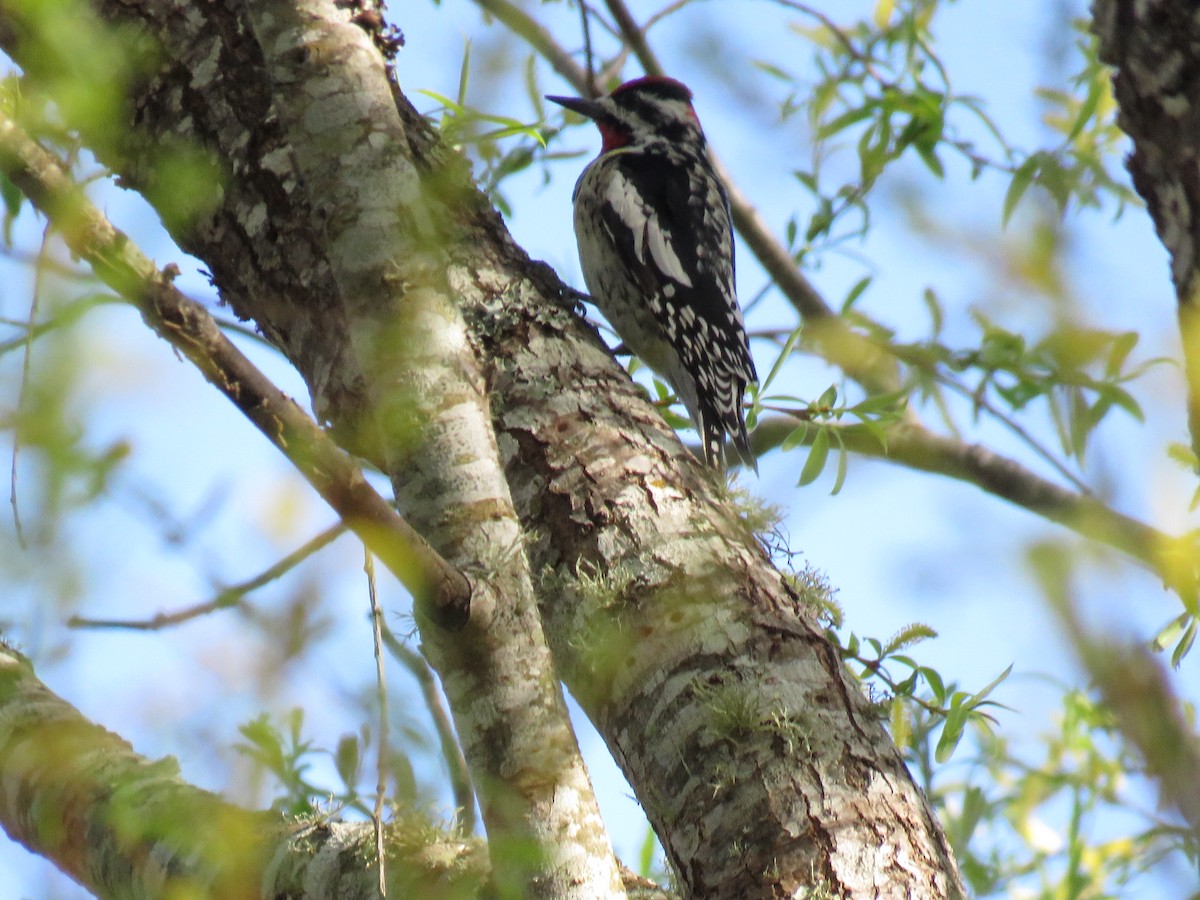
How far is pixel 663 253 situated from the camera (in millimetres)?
4410

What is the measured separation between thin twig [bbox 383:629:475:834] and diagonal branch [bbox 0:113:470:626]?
726mm

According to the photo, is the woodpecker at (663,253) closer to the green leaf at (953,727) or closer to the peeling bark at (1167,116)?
the green leaf at (953,727)

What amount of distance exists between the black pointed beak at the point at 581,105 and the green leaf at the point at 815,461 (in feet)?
7.31

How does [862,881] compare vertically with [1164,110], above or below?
below

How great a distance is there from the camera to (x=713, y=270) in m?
4.55

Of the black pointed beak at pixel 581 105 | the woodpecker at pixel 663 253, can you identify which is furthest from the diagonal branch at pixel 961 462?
the black pointed beak at pixel 581 105

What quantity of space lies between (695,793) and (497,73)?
3.44 feet

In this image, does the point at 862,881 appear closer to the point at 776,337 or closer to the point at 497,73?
the point at 497,73

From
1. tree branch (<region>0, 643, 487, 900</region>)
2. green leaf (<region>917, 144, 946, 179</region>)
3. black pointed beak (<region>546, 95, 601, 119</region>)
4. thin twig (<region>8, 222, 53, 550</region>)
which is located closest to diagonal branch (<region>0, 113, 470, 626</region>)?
thin twig (<region>8, 222, 53, 550</region>)

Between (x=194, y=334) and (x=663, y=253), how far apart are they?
3.40 metres

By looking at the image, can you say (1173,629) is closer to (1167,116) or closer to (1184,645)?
(1184,645)

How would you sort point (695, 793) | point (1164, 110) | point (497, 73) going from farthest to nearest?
1. point (695, 793)
2. point (497, 73)
3. point (1164, 110)

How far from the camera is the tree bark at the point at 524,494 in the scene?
145 centimetres

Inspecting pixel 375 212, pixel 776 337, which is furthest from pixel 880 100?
pixel 375 212
